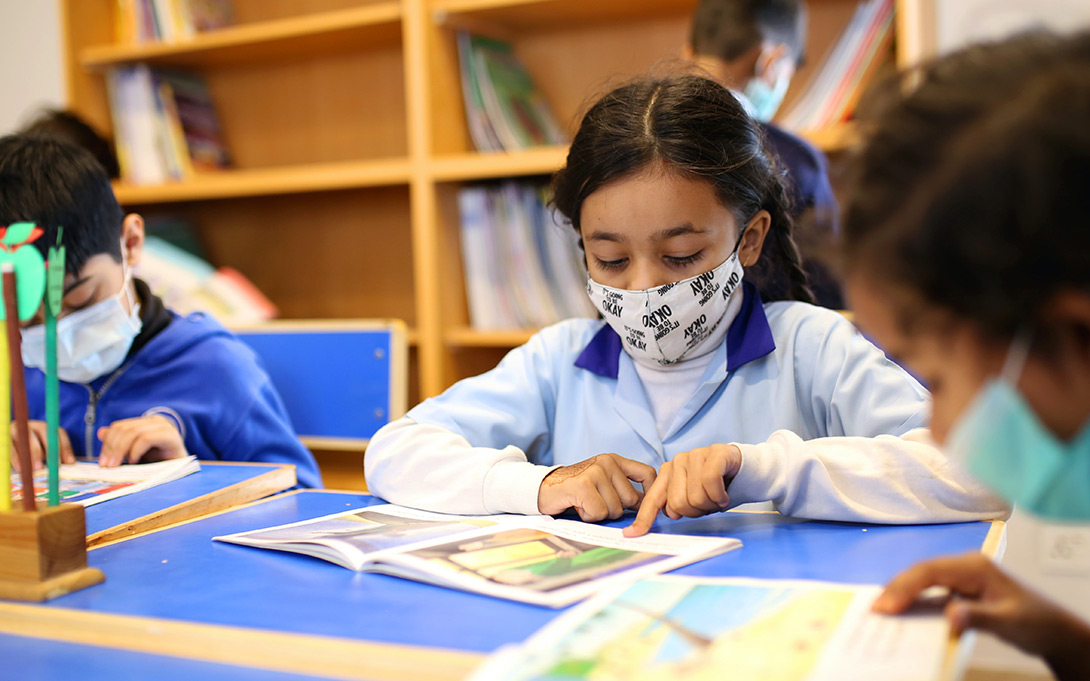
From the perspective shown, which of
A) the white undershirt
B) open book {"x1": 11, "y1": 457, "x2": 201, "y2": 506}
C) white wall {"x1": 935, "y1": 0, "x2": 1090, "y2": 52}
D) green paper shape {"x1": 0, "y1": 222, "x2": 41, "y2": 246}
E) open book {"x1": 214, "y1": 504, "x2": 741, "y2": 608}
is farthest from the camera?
white wall {"x1": 935, "y1": 0, "x2": 1090, "y2": 52}

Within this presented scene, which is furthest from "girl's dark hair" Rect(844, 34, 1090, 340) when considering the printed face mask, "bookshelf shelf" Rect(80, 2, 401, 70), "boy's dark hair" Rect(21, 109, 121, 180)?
"boy's dark hair" Rect(21, 109, 121, 180)

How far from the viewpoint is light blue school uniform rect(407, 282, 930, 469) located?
109 centimetres

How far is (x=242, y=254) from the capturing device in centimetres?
279

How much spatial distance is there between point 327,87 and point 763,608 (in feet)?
7.83

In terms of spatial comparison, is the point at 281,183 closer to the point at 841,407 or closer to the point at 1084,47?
the point at 841,407

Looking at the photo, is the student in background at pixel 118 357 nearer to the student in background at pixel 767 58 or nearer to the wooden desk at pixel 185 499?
the wooden desk at pixel 185 499

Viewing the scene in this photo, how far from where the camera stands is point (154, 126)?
2557mm

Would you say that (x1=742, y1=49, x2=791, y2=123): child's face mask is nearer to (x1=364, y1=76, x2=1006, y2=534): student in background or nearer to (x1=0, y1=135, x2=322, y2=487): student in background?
(x1=364, y1=76, x2=1006, y2=534): student in background

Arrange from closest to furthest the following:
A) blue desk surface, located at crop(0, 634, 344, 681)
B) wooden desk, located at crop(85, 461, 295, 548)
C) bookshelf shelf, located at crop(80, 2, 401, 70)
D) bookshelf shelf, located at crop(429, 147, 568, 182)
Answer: blue desk surface, located at crop(0, 634, 344, 681)
wooden desk, located at crop(85, 461, 295, 548)
bookshelf shelf, located at crop(429, 147, 568, 182)
bookshelf shelf, located at crop(80, 2, 401, 70)

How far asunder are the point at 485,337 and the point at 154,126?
1.16m

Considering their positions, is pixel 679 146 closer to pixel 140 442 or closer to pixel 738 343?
pixel 738 343

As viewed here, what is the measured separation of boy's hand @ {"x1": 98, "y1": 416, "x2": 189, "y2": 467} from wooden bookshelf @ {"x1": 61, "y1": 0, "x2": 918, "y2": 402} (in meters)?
0.94


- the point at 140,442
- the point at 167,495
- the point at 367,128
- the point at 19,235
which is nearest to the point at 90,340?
the point at 140,442

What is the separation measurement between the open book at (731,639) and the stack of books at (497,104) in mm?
1736
